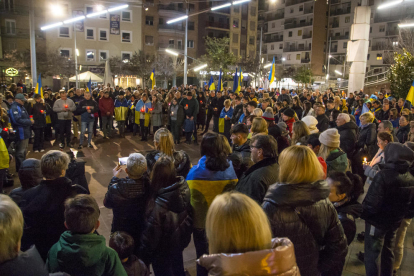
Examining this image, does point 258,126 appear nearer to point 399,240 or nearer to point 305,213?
point 399,240

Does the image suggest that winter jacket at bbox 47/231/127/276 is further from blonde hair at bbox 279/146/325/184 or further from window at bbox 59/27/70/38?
window at bbox 59/27/70/38

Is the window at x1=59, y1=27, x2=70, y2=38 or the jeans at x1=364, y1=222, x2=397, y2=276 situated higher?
the window at x1=59, y1=27, x2=70, y2=38

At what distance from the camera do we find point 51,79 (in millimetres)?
39750

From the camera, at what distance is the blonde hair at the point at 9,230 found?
171 centimetres

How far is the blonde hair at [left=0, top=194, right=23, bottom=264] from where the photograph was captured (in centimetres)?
171

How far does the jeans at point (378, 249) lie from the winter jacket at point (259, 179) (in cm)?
148

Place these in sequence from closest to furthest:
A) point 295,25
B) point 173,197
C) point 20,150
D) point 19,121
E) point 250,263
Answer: point 250,263 → point 173,197 → point 19,121 → point 20,150 → point 295,25

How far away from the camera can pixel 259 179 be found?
320 centimetres

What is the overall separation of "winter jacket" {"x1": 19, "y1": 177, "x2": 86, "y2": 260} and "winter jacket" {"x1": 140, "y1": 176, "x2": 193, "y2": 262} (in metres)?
0.83

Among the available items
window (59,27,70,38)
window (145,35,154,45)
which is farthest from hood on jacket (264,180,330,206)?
window (145,35,154,45)

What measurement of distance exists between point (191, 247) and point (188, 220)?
1583mm

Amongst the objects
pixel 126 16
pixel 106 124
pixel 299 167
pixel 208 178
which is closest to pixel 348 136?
pixel 208 178

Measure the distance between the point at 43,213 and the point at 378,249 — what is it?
3.62 meters

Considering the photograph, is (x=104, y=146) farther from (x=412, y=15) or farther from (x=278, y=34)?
(x=278, y=34)
